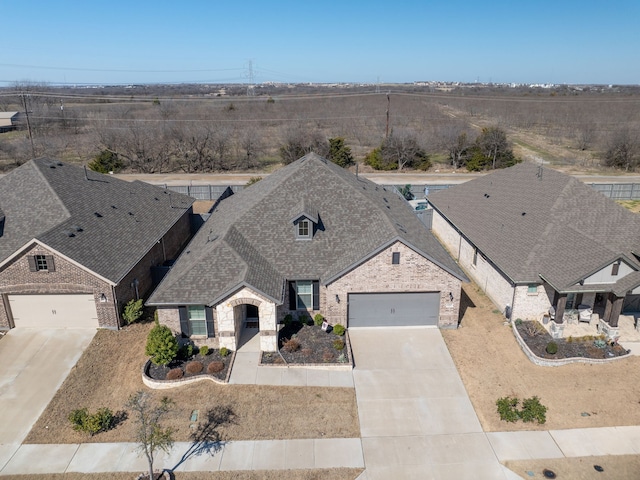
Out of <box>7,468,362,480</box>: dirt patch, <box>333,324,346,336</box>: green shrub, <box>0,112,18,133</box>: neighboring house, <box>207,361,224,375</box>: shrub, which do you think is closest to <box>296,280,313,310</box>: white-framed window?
<box>333,324,346,336</box>: green shrub

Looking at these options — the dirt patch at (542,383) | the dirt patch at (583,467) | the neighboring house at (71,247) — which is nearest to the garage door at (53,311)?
the neighboring house at (71,247)

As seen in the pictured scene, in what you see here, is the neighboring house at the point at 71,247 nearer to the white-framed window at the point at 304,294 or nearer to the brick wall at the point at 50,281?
the brick wall at the point at 50,281

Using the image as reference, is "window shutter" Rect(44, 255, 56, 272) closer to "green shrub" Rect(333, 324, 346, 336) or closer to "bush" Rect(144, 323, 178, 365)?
"bush" Rect(144, 323, 178, 365)

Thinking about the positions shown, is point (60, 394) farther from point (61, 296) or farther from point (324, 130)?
point (324, 130)

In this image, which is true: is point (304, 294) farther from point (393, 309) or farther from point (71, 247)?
point (71, 247)

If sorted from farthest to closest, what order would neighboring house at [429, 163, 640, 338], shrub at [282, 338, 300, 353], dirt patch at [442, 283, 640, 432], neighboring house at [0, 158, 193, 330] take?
neighboring house at [0, 158, 193, 330]
neighboring house at [429, 163, 640, 338]
shrub at [282, 338, 300, 353]
dirt patch at [442, 283, 640, 432]

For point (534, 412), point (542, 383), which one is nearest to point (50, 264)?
point (534, 412)

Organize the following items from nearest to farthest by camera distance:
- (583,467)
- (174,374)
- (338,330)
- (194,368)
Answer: (583,467) < (174,374) < (194,368) < (338,330)
